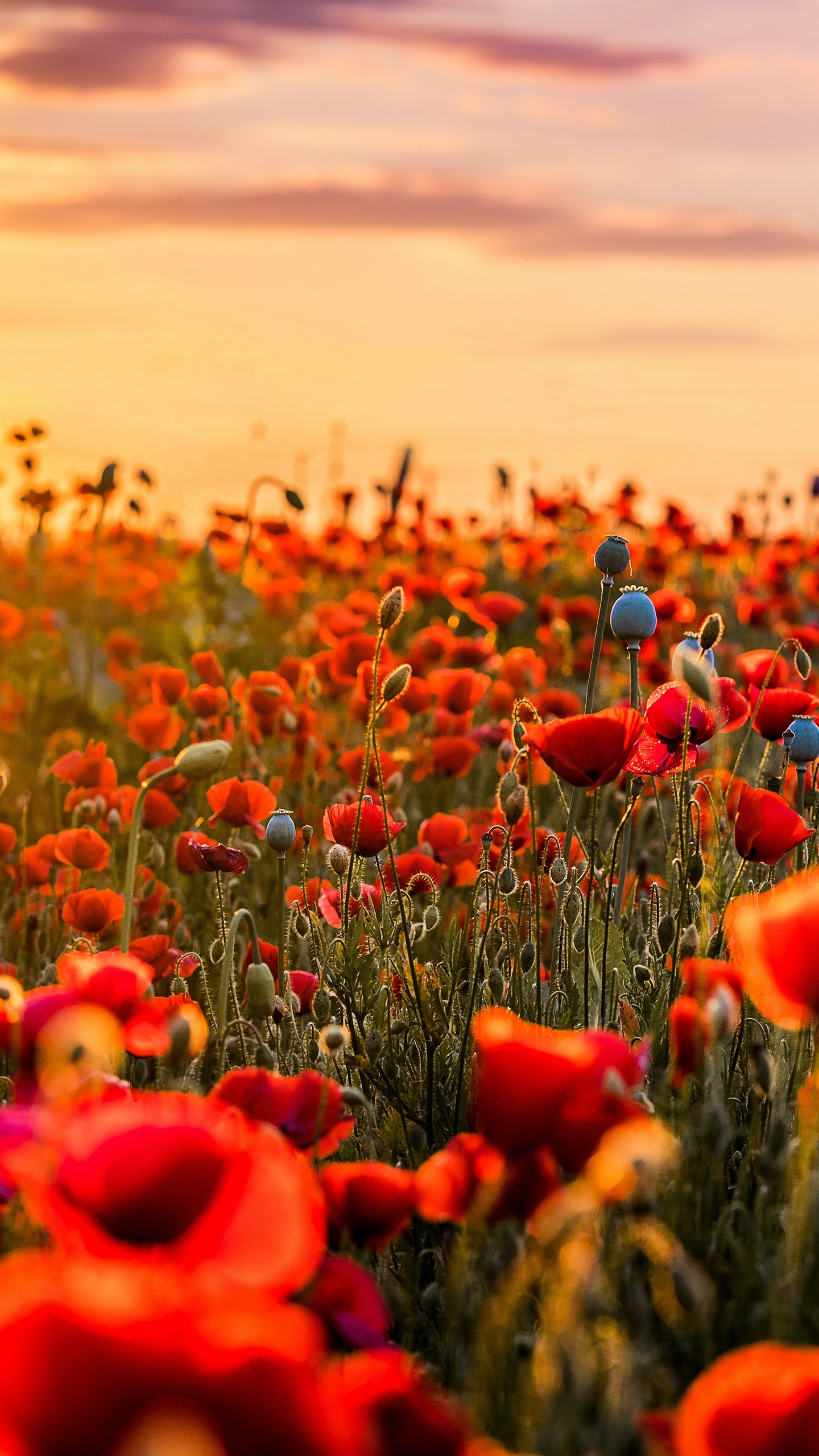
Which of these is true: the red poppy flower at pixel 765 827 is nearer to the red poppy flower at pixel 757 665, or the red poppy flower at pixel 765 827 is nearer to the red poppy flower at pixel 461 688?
the red poppy flower at pixel 757 665

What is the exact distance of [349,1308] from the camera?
1.18 metres

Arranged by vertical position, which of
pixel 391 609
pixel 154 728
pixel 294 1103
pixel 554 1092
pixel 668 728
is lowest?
pixel 294 1103

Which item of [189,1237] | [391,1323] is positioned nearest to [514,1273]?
[189,1237]

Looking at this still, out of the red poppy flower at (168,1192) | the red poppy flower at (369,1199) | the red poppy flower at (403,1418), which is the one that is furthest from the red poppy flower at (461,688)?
the red poppy flower at (403,1418)

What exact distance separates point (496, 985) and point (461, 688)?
1.52 metres

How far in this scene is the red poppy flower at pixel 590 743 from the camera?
5.90ft

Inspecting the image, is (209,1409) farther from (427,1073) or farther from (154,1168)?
(427,1073)

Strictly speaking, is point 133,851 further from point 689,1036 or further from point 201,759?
point 689,1036

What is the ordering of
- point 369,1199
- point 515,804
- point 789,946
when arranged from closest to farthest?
point 789,946
point 369,1199
point 515,804

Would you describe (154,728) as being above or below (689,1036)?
above

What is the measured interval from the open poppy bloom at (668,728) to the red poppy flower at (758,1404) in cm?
122

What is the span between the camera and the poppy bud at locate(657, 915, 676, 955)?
1.99 metres

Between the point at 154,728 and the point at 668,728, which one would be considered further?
the point at 154,728

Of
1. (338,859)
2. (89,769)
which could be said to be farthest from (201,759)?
(89,769)
